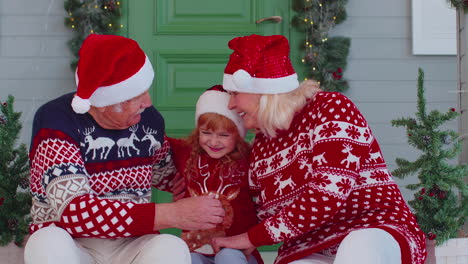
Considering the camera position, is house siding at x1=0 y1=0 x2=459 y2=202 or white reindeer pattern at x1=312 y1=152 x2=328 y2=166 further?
house siding at x1=0 y1=0 x2=459 y2=202

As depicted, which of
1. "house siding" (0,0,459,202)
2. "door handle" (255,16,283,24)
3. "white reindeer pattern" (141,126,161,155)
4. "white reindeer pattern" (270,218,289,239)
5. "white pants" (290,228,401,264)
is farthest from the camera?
"house siding" (0,0,459,202)

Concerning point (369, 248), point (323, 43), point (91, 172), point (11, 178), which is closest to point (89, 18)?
point (11, 178)

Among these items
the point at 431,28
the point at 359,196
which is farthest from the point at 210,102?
the point at 431,28

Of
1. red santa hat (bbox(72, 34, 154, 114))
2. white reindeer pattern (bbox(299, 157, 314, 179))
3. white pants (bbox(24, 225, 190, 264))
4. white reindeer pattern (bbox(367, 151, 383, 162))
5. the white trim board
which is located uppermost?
the white trim board

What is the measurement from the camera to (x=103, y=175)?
1954mm

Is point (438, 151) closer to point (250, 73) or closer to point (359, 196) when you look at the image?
point (359, 196)

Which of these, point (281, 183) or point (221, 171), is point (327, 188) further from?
point (221, 171)

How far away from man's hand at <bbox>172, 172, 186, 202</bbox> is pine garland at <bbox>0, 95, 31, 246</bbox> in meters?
0.59

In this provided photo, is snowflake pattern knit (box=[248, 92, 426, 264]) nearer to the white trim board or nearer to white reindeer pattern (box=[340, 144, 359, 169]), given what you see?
white reindeer pattern (box=[340, 144, 359, 169])

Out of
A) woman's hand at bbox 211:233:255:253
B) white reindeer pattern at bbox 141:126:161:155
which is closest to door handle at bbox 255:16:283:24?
white reindeer pattern at bbox 141:126:161:155

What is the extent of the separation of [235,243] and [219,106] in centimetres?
51

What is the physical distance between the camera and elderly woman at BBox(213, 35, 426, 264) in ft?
5.85

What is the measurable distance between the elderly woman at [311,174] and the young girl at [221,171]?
0.21 ft

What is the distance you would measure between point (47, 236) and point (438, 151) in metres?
1.48
